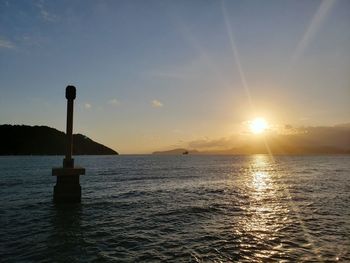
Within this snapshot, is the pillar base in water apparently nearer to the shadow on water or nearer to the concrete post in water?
the concrete post in water

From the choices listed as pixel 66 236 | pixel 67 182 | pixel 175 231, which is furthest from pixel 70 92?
pixel 175 231

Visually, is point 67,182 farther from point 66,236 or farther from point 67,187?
point 66,236

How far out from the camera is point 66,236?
15.6 m

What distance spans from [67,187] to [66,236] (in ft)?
31.7

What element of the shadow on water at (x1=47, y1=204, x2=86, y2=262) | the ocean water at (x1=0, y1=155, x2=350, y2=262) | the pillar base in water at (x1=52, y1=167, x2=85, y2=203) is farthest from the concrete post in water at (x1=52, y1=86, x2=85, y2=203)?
the shadow on water at (x1=47, y1=204, x2=86, y2=262)

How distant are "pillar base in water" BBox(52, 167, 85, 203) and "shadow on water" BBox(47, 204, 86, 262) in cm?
95

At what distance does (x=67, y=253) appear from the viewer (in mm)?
12836

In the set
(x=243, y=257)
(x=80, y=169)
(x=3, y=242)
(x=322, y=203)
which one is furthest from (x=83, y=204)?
(x=322, y=203)

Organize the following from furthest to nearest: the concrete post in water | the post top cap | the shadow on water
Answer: the post top cap < the concrete post in water < the shadow on water

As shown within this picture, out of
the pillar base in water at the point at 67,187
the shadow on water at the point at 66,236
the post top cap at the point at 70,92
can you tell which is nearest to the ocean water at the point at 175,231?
the shadow on water at the point at 66,236

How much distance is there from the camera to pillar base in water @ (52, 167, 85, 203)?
79.4ft

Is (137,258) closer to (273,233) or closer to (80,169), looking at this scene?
(273,233)

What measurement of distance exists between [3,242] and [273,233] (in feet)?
43.8

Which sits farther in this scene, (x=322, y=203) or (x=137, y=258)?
(x=322, y=203)
